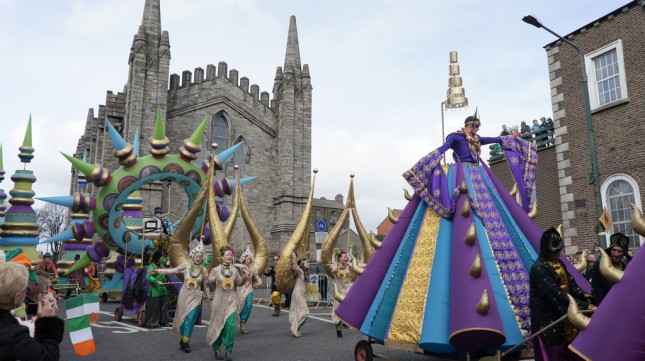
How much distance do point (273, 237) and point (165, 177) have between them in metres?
13.9

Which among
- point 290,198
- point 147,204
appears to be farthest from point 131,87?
point 290,198

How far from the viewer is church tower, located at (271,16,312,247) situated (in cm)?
2878

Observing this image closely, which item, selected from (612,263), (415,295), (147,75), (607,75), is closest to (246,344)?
(415,295)

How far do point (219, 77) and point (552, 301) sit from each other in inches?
1094

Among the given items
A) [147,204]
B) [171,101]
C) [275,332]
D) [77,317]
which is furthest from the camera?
[171,101]

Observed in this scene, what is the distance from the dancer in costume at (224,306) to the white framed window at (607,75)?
11.7 m

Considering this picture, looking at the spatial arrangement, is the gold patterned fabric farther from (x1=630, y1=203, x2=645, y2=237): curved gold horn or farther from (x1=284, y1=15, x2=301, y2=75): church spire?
(x1=284, y1=15, x2=301, y2=75): church spire

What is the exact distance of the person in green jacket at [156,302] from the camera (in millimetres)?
10875

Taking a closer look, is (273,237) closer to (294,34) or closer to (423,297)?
(294,34)

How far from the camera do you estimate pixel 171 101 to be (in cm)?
2783

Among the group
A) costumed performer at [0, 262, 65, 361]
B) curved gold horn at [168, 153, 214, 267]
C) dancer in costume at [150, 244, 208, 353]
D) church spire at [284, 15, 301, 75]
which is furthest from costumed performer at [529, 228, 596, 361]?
church spire at [284, 15, 301, 75]

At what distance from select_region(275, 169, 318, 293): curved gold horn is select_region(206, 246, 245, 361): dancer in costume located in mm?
1966

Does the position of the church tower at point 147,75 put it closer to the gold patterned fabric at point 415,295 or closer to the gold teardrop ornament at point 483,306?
the gold patterned fabric at point 415,295

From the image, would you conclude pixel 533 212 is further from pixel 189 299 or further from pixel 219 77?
pixel 219 77
